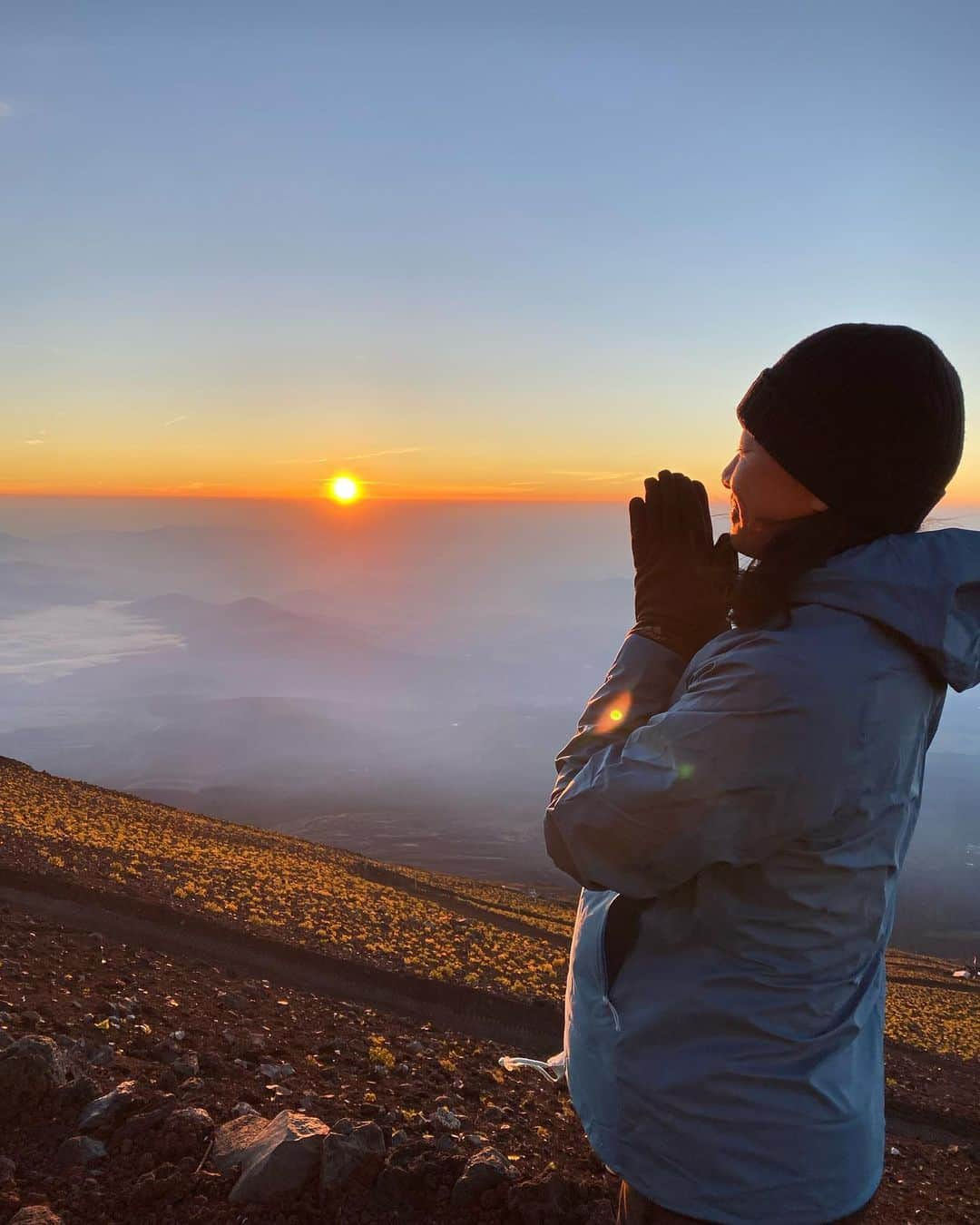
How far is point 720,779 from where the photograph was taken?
1.55 meters

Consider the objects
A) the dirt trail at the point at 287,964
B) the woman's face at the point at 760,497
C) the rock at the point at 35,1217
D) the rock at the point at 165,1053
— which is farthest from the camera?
the dirt trail at the point at 287,964

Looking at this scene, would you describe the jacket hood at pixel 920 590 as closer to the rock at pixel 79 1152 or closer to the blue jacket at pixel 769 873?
the blue jacket at pixel 769 873

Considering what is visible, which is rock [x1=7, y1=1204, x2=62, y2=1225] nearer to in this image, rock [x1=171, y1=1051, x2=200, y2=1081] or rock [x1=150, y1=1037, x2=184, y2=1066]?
rock [x1=171, y1=1051, x2=200, y2=1081]

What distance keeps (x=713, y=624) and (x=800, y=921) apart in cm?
65

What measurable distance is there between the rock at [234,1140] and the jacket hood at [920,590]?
413 cm

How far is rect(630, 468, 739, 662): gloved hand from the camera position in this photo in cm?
196

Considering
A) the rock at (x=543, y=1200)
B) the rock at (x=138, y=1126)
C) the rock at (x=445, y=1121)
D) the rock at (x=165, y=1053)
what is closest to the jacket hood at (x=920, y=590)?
the rock at (x=543, y=1200)

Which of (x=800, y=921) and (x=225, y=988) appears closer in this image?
(x=800, y=921)

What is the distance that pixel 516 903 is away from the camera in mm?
36438

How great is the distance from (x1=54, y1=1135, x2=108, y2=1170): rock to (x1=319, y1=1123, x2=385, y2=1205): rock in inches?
44.8

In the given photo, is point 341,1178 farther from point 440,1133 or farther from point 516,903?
point 516,903

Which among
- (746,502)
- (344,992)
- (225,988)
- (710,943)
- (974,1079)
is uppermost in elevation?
(746,502)

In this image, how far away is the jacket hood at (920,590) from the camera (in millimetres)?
1562

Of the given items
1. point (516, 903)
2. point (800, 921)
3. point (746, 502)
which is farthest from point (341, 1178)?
point (516, 903)
